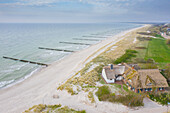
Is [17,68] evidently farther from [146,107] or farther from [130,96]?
[146,107]

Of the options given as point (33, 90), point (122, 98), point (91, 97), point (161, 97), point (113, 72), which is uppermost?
point (113, 72)

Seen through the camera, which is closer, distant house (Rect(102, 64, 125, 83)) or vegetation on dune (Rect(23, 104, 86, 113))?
vegetation on dune (Rect(23, 104, 86, 113))

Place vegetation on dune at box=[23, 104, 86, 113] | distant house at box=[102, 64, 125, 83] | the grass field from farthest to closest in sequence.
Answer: the grass field < distant house at box=[102, 64, 125, 83] < vegetation on dune at box=[23, 104, 86, 113]

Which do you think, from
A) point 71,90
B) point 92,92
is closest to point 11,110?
point 71,90

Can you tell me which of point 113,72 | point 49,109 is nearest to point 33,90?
point 49,109

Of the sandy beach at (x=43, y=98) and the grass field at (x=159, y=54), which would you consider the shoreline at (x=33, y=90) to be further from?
the grass field at (x=159, y=54)

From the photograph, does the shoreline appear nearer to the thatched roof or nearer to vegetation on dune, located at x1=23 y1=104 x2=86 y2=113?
vegetation on dune, located at x1=23 y1=104 x2=86 y2=113

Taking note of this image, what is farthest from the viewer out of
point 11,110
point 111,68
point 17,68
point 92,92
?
point 17,68

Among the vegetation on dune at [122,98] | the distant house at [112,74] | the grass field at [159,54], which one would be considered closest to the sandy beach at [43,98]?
the vegetation on dune at [122,98]

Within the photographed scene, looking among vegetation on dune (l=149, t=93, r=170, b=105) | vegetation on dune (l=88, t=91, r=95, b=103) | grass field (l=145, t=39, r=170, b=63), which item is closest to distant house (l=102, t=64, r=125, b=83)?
vegetation on dune (l=88, t=91, r=95, b=103)

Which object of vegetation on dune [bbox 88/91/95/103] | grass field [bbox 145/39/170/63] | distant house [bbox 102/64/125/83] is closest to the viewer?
vegetation on dune [bbox 88/91/95/103]

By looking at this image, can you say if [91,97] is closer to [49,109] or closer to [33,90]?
[49,109]
